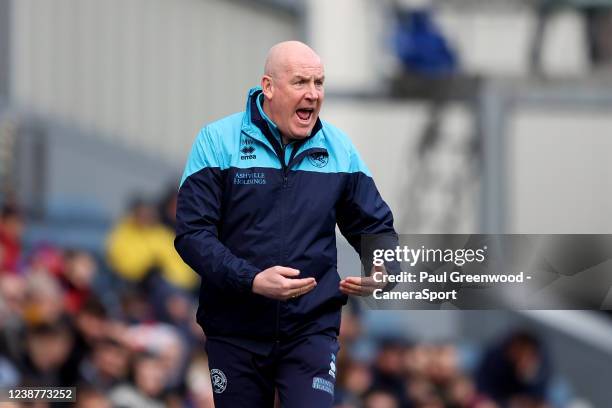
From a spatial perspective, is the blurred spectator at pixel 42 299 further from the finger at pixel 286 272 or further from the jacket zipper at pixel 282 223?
the finger at pixel 286 272

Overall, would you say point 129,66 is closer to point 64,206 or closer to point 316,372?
point 64,206

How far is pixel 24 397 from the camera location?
6164mm

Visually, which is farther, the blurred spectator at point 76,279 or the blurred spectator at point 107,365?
the blurred spectator at point 76,279

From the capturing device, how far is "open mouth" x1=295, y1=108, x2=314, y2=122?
4922 mm

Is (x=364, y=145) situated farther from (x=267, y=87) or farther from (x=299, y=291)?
(x=299, y=291)

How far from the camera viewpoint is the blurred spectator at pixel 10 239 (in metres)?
9.84

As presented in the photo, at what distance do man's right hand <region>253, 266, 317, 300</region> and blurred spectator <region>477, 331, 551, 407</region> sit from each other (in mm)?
6259

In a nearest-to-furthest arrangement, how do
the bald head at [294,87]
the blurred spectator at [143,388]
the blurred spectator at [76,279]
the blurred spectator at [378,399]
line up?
1. the bald head at [294,87]
2. the blurred spectator at [143,388]
3. the blurred spectator at [76,279]
4. the blurred spectator at [378,399]

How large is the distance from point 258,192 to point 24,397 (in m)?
1.83

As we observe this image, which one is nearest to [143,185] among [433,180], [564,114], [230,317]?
[433,180]

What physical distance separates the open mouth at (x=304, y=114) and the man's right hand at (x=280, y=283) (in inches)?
21.1

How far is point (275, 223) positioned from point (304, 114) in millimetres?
376

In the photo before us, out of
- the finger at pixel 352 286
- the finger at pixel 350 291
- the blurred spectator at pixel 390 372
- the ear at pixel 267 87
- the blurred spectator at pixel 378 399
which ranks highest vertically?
the ear at pixel 267 87

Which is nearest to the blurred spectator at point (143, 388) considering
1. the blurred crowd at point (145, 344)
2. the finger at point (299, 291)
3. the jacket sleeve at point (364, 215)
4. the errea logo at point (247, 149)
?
the blurred crowd at point (145, 344)
